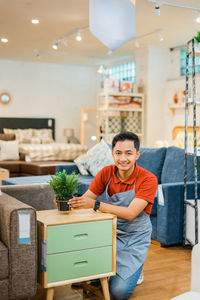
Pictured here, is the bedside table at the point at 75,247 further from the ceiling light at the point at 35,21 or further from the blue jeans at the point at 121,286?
the ceiling light at the point at 35,21

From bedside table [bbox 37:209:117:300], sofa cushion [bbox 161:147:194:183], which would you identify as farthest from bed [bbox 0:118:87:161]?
bedside table [bbox 37:209:117:300]

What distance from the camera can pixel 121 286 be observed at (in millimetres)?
2641

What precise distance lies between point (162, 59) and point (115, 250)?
24.6ft

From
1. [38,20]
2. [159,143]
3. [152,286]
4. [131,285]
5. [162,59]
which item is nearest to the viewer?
[131,285]

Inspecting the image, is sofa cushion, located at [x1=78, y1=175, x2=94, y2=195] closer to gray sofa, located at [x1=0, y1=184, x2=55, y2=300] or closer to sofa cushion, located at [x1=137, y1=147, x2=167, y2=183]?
sofa cushion, located at [x1=137, y1=147, x2=167, y2=183]

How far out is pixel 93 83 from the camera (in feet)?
41.4

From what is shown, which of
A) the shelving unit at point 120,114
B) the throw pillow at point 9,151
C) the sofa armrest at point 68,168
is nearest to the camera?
the sofa armrest at point 68,168

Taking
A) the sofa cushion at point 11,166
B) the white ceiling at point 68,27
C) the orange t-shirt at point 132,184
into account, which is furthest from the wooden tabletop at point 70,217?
the sofa cushion at point 11,166

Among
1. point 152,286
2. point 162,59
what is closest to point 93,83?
point 162,59

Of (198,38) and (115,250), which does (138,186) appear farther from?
(198,38)

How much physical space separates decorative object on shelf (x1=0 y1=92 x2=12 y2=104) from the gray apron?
29.6ft

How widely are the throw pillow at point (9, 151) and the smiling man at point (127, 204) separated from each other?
602 centimetres

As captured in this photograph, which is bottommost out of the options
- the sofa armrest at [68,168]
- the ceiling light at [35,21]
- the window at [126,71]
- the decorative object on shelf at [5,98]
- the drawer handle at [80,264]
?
the drawer handle at [80,264]

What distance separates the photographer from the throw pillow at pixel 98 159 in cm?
516
